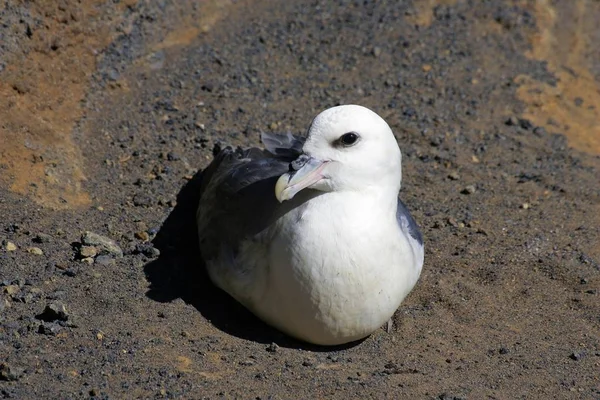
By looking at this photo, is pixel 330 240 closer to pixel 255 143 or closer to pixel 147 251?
pixel 147 251

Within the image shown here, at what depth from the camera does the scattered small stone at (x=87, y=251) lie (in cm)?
620

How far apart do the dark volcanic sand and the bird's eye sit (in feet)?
4.22

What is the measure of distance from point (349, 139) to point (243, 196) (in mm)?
1127

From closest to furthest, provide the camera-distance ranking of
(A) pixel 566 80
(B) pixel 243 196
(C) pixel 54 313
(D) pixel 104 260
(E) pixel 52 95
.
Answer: (C) pixel 54 313 → (B) pixel 243 196 → (D) pixel 104 260 → (E) pixel 52 95 → (A) pixel 566 80

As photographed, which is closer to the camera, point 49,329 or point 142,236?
point 49,329

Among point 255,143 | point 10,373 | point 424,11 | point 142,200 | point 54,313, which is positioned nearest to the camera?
point 10,373

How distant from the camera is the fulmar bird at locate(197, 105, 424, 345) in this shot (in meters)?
5.26

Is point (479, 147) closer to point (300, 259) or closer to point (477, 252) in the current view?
point (477, 252)

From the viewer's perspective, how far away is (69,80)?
7.87 m

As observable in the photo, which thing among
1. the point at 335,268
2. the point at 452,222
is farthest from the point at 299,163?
the point at 452,222

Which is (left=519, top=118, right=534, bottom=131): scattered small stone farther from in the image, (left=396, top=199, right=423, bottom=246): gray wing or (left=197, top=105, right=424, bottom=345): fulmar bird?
(left=197, top=105, right=424, bottom=345): fulmar bird

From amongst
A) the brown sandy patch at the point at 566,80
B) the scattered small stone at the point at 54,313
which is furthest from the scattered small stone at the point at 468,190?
the scattered small stone at the point at 54,313

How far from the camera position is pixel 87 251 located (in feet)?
20.4

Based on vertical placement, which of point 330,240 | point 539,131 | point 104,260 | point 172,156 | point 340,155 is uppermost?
point 340,155
